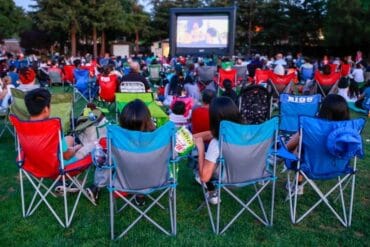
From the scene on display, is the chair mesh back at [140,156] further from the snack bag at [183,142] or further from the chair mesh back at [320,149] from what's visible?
the chair mesh back at [320,149]

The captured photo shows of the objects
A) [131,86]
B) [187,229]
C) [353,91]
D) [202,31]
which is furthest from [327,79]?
[202,31]

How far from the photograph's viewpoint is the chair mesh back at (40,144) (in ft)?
10.3

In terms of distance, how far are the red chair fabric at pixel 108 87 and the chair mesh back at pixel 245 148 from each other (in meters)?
5.44

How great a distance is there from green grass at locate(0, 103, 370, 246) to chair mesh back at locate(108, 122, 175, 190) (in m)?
0.49

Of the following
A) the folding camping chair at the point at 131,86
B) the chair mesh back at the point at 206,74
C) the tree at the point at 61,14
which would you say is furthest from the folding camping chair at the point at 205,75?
the tree at the point at 61,14

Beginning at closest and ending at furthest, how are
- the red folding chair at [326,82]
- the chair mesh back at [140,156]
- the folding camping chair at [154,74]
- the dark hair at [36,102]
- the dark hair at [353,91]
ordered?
the chair mesh back at [140,156], the dark hair at [36,102], the red folding chair at [326,82], the dark hair at [353,91], the folding camping chair at [154,74]

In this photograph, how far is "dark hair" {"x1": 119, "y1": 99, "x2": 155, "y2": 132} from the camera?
3197 millimetres

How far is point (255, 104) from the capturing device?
661 centimetres

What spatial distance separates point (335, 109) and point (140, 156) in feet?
5.47

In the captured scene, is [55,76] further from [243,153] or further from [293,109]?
[243,153]

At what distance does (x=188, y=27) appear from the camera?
676 inches

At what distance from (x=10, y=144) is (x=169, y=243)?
3.90m

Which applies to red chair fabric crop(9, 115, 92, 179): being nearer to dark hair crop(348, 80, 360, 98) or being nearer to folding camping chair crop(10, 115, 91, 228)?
folding camping chair crop(10, 115, 91, 228)

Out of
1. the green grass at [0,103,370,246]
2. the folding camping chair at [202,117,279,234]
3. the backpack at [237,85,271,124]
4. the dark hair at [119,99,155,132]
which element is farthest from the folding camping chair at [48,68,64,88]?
the folding camping chair at [202,117,279,234]
